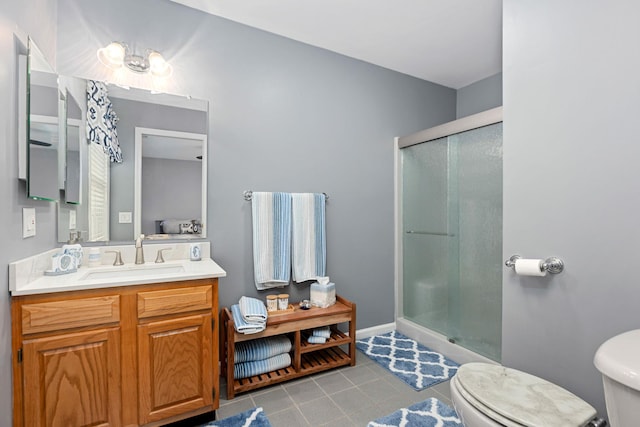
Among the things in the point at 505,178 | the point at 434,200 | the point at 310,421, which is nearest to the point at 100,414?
the point at 310,421

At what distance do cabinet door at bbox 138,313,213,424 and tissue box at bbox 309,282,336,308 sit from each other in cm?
89

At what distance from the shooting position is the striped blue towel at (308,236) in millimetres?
2378

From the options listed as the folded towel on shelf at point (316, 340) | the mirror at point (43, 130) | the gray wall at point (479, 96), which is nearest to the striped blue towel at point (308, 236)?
the folded towel on shelf at point (316, 340)

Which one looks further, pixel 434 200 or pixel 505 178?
pixel 434 200

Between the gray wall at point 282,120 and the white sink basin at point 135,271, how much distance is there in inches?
15.0

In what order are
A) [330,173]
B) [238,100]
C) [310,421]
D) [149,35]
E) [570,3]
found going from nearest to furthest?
[570,3] → [310,421] → [149,35] → [238,100] → [330,173]

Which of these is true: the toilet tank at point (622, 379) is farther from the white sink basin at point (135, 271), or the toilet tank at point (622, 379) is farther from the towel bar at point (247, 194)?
the towel bar at point (247, 194)

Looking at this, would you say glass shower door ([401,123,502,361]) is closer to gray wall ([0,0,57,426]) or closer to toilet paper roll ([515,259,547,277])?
toilet paper roll ([515,259,547,277])

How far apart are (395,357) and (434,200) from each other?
4.35 feet

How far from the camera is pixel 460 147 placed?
238cm

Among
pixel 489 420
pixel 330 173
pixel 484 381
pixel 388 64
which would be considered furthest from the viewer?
pixel 388 64

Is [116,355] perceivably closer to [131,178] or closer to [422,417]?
[131,178]

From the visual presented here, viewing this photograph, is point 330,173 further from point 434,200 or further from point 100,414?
point 100,414

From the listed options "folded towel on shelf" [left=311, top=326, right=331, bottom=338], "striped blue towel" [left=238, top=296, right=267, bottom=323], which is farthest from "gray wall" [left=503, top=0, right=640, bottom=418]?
"striped blue towel" [left=238, top=296, right=267, bottom=323]
